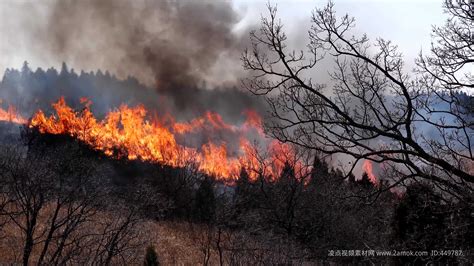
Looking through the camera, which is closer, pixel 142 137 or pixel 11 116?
pixel 142 137

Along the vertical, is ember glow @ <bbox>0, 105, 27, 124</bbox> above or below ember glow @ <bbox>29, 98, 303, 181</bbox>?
above

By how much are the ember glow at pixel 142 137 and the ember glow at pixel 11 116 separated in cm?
1782

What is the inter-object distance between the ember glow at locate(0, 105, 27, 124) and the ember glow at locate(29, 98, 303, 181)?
17.8 m

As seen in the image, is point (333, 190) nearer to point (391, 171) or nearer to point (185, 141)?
point (391, 171)

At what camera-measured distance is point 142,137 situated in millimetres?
47125

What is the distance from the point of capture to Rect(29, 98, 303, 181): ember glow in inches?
1568

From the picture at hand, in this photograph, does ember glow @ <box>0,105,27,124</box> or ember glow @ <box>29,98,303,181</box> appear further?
ember glow @ <box>0,105,27,124</box>

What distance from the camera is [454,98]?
8125mm

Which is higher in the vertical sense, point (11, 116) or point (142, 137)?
point (11, 116)

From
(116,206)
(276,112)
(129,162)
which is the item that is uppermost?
(129,162)

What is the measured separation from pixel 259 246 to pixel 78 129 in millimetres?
36642

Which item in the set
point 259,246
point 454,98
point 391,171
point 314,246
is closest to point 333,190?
point 391,171

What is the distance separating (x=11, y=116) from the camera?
67562 mm

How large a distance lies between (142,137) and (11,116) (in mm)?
34137
